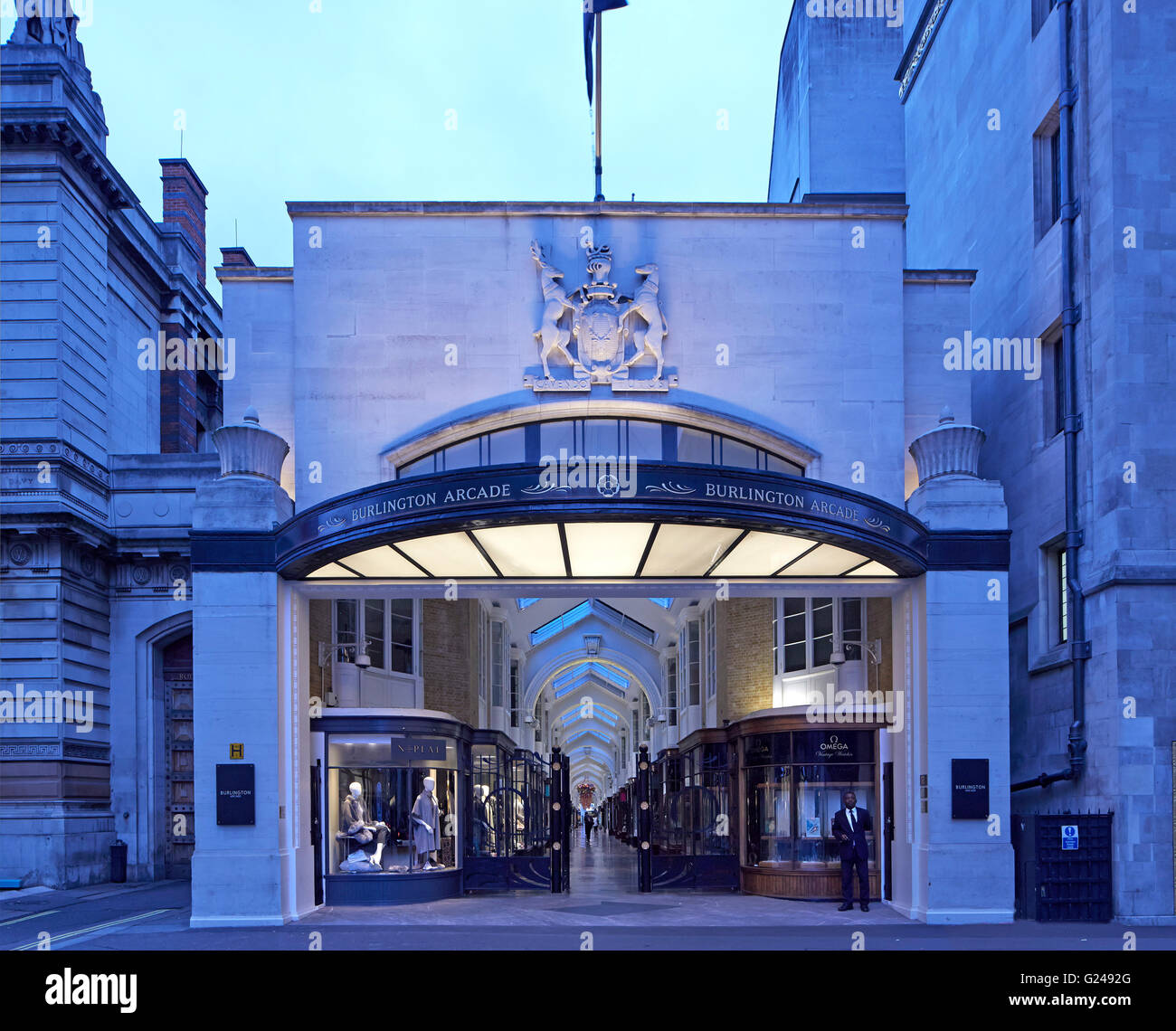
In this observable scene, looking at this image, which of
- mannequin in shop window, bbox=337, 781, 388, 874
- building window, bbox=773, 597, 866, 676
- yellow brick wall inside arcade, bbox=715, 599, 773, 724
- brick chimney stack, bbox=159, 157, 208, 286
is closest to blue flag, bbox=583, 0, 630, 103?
building window, bbox=773, 597, 866, 676

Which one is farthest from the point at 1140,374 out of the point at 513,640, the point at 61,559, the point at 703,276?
the point at 513,640

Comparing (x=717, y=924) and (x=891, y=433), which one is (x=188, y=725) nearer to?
(x=717, y=924)

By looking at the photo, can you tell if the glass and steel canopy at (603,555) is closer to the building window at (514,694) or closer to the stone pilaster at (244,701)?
the stone pilaster at (244,701)

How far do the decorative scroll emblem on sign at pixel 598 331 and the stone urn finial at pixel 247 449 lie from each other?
4327mm

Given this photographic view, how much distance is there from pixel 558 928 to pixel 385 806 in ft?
16.3

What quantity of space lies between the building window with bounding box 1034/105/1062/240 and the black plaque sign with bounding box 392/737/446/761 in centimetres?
1415

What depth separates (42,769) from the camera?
25625 mm

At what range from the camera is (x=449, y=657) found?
29.2m

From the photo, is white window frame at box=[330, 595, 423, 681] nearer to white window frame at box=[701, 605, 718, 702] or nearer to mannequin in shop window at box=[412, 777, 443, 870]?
mannequin in shop window at box=[412, 777, 443, 870]

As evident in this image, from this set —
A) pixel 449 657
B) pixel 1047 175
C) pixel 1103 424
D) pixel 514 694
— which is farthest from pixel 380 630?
pixel 514 694

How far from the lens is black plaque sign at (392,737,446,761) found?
69.7 ft

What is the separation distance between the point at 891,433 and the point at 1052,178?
621 centimetres

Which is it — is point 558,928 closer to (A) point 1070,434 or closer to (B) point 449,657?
(A) point 1070,434

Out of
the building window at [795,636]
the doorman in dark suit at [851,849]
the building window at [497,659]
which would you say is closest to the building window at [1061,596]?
the doorman in dark suit at [851,849]
